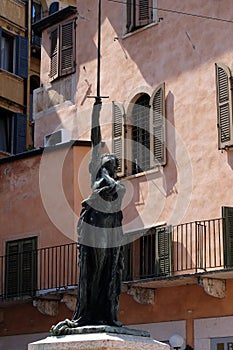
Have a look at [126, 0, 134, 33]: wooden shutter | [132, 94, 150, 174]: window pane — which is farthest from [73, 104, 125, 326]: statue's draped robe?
[126, 0, 134, 33]: wooden shutter

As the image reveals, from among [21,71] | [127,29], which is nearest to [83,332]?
[127,29]

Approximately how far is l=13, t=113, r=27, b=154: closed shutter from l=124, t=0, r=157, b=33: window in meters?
7.47

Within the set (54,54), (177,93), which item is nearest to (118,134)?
(177,93)

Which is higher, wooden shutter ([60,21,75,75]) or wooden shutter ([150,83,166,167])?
wooden shutter ([60,21,75,75])

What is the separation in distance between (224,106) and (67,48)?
21.9ft

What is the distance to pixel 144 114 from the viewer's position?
23.0 m

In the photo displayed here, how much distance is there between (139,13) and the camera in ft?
78.0

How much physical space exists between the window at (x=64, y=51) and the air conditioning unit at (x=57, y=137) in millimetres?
1682

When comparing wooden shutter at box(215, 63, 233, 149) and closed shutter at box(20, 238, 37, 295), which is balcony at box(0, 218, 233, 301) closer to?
closed shutter at box(20, 238, 37, 295)

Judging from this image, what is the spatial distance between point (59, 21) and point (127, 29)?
3.19 meters

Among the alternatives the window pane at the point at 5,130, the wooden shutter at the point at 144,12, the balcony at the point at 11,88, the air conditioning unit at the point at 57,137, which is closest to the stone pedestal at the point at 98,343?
the wooden shutter at the point at 144,12

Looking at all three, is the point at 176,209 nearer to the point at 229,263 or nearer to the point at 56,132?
the point at 229,263

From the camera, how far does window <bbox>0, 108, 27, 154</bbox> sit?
2998 cm

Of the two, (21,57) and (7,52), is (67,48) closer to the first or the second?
(21,57)
